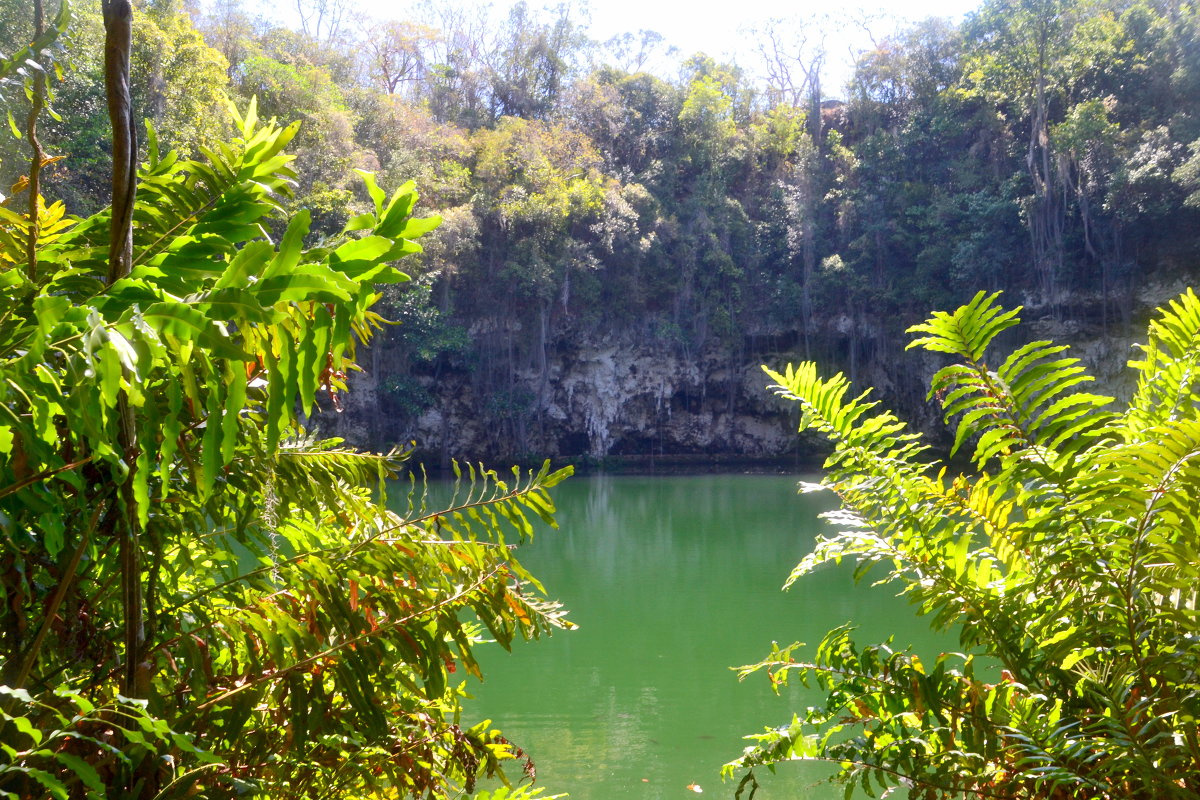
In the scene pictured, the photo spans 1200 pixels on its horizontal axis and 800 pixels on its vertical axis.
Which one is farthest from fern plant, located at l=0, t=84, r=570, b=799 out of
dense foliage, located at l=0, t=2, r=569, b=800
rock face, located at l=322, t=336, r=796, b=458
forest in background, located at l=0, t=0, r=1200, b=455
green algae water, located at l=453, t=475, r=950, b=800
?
rock face, located at l=322, t=336, r=796, b=458

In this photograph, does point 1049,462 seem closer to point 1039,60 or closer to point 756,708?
point 756,708

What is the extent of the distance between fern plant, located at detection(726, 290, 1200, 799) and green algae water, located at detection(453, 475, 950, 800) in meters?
0.35

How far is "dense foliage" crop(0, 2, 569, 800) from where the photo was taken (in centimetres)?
54

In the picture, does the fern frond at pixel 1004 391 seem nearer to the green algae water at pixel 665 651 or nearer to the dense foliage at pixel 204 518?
the dense foliage at pixel 204 518

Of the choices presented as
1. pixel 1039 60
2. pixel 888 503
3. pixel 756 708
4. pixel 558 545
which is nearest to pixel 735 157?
pixel 1039 60

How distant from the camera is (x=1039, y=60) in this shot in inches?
639

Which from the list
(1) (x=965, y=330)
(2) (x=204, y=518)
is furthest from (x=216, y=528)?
(1) (x=965, y=330)

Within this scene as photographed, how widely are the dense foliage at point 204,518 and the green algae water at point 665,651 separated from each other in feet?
2.75

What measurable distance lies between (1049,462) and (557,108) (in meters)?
21.2

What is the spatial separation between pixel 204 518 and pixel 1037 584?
105cm

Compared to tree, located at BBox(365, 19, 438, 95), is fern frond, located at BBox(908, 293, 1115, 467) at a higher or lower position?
lower

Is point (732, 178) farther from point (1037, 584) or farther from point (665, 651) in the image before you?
point (1037, 584)

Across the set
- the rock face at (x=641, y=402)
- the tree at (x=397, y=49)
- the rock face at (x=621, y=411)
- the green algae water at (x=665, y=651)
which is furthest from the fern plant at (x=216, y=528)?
the tree at (x=397, y=49)

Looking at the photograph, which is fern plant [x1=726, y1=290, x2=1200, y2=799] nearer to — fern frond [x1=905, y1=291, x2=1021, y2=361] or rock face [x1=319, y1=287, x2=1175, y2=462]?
fern frond [x1=905, y1=291, x2=1021, y2=361]
